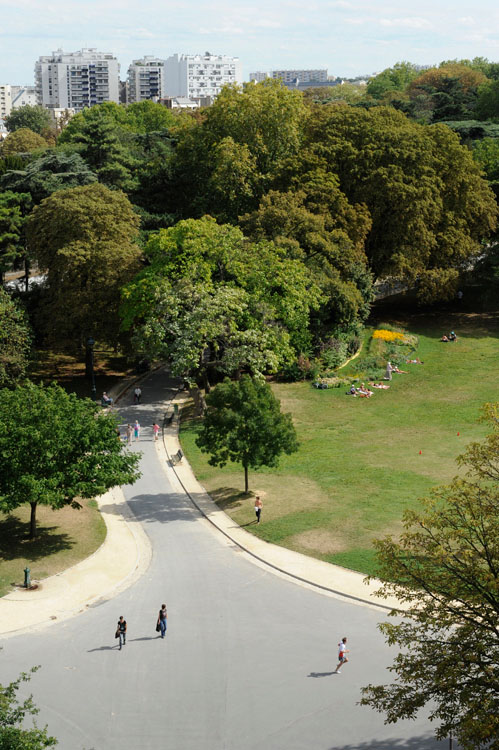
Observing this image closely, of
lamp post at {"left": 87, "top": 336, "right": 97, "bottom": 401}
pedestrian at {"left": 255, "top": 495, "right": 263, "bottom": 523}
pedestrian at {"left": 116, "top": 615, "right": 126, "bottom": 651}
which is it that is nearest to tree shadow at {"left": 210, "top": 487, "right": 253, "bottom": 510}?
pedestrian at {"left": 255, "top": 495, "right": 263, "bottom": 523}

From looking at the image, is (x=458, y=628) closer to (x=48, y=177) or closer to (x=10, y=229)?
(x=10, y=229)

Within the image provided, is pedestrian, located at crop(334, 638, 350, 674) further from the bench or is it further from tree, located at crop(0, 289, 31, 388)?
tree, located at crop(0, 289, 31, 388)

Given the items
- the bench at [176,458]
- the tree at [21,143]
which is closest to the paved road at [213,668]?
the bench at [176,458]

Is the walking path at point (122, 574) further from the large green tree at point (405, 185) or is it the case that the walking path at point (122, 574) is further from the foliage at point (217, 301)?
the large green tree at point (405, 185)

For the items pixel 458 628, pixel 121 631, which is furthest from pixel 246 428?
pixel 458 628

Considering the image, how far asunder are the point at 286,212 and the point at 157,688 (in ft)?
131

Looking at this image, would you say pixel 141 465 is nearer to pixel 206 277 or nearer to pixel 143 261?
pixel 206 277

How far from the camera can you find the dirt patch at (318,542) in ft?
112

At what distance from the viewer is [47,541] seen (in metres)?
35.8

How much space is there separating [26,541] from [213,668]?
13.0 metres

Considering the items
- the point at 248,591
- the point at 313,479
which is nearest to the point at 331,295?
the point at 313,479

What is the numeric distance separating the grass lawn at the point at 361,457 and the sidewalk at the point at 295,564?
18.0 inches

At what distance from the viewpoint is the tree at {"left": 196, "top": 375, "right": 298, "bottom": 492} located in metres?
37.8

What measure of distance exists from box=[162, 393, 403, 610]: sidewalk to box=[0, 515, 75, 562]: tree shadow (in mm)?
6655
